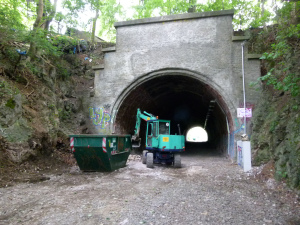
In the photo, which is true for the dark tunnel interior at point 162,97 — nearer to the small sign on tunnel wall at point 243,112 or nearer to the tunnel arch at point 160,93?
the tunnel arch at point 160,93

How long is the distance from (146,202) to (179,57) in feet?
29.9

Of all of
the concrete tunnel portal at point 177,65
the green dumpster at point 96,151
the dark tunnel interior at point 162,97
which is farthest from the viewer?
the dark tunnel interior at point 162,97

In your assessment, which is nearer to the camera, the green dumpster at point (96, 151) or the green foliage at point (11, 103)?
the green foliage at point (11, 103)

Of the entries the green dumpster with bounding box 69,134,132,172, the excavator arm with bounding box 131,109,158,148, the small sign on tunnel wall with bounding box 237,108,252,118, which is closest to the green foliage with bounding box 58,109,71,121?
the excavator arm with bounding box 131,109,158,148

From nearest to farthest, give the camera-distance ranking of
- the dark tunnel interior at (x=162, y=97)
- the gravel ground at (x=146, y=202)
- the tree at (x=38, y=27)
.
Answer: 1. the gravel ground at (x=146, y=202)
2. the tree at (x=38, y=27)
3. the dark tunnel interior at (x=162, y=97)

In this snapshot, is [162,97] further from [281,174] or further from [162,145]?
[281,174]

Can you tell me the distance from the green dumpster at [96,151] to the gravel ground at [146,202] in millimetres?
926

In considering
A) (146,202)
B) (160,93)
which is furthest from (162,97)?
(146,202)

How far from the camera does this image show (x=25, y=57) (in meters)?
10.6

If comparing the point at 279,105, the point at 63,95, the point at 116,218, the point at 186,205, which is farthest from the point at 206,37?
the point at 116,218

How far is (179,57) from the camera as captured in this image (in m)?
13.0

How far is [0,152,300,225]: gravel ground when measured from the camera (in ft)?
14.3

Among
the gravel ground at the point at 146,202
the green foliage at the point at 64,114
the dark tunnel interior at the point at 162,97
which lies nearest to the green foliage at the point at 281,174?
the gravel ground at the point at 146,202

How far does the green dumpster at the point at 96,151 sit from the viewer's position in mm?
8367
